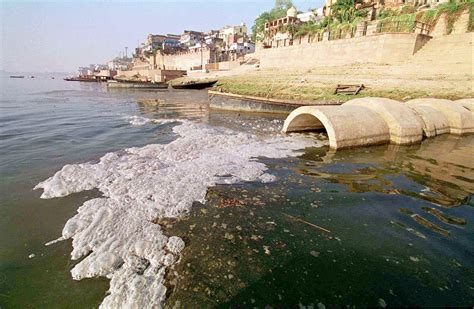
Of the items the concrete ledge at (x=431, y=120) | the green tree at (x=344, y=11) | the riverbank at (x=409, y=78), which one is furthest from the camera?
the green tree at (x=344, y=11)

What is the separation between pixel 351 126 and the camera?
23.7ft

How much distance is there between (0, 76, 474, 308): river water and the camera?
8.11 ft

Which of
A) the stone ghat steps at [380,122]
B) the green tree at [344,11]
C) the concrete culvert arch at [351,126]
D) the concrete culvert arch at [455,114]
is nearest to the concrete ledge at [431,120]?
the stone ghat steps at [380,122]

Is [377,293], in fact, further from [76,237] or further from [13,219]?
[13,219]

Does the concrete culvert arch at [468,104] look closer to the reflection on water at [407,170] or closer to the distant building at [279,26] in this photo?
the reflection on water at [407,170]

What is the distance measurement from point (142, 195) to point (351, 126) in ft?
20.2

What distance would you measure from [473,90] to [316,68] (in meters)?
18.2

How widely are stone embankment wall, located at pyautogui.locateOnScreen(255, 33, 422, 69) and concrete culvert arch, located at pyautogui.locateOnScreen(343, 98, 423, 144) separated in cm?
1838

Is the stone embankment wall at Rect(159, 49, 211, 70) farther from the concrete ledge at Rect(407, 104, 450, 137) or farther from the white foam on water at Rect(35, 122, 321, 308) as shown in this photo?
the white foam on water at Rect(35, 122, 321, 308)

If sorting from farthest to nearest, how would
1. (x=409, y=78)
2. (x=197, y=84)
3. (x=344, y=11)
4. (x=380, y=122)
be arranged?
(x=197, y=84)
(x=344, y=11)
(x=409, y=78)
(x=380, y=122)

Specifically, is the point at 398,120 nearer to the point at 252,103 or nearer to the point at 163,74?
the point at 252,103

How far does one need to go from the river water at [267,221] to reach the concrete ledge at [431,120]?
128 centimetres

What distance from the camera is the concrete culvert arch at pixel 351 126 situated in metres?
7.02

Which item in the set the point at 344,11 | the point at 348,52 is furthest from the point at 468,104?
the point at 344,11
